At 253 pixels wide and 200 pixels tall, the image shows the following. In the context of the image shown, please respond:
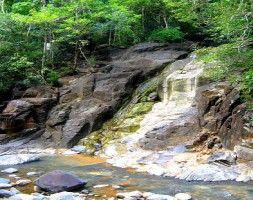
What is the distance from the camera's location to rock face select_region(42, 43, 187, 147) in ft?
48.8

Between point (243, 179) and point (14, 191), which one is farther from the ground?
point (14, 191)

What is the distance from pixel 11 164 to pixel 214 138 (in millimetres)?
7350

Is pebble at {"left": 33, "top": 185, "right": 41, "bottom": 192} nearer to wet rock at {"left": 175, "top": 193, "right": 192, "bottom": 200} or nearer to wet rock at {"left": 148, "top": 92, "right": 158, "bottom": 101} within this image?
wet rock at {"left": 175, "top": 193, "right": 192, "bottom": 200}

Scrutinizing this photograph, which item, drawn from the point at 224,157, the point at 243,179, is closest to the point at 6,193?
the point at 243,179

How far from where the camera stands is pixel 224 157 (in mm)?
9531

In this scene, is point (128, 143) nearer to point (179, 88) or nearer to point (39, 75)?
point (179, 88)

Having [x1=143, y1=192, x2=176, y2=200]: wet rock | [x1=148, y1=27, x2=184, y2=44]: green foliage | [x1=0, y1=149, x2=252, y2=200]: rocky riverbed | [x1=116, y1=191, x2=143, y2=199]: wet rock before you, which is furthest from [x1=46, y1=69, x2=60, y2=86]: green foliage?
[x1=143, y1=192, x2=176, y2=200]: wet rock

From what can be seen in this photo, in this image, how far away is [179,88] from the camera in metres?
14.7

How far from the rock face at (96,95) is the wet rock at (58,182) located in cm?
665

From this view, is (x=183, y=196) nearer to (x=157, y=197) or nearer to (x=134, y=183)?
(x=157, y=197)

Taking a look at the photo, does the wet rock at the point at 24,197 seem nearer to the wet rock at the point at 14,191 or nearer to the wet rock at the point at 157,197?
the wet rock at the point at 14,191

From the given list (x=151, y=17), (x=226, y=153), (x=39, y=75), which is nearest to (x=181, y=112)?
(x=226, y=153)

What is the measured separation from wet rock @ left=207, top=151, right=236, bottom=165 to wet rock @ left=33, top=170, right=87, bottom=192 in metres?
4.23

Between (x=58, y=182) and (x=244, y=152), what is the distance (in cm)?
570
